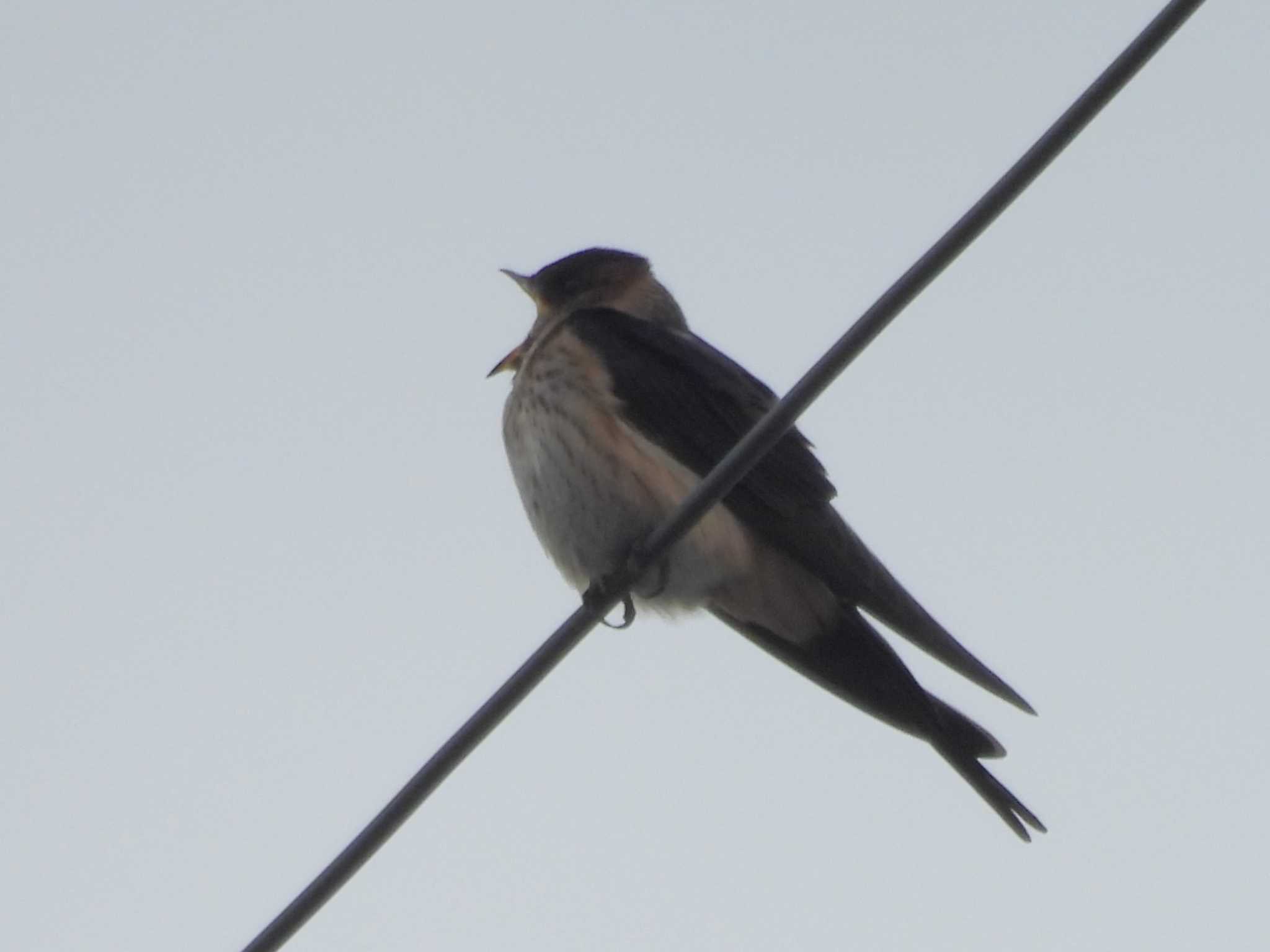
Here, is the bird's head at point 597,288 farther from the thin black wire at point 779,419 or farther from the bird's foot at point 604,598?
the thin black wire at point 779,419

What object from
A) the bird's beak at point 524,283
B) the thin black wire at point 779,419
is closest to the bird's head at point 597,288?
the bird's beak at point 524,283

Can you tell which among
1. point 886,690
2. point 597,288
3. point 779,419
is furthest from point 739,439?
point 779,419

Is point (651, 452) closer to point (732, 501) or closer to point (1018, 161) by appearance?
point (732, 501)

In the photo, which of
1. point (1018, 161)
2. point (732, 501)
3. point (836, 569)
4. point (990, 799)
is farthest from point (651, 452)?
point (1018, 161)

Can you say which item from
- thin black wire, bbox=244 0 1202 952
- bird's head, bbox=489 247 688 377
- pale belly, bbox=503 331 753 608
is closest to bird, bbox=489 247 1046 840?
pale belly, bbox=503 331 753 608

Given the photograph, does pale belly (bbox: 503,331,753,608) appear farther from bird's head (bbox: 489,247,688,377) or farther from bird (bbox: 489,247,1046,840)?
bird's head (bbox: 489,247,688,377)

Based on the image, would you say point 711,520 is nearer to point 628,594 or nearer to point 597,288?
point 628,594
